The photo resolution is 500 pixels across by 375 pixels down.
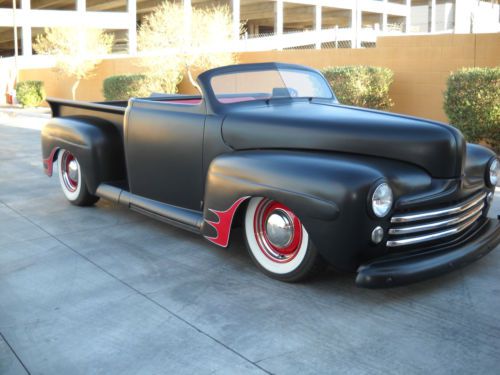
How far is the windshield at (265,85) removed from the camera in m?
4.57

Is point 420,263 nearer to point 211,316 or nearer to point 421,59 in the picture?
point 211,316

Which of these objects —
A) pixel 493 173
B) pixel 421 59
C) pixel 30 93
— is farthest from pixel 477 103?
pixel 30 93

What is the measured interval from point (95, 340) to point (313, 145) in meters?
1.78

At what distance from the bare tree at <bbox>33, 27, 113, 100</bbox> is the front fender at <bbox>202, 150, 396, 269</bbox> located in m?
22.7

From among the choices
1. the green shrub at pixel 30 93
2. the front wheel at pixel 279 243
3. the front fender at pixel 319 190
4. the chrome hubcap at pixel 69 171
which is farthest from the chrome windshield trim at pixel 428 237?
the green shrub at pixel 30 93

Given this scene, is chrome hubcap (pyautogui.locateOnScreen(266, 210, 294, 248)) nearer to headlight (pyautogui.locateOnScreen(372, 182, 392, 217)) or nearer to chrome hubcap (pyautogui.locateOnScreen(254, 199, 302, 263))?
chrome hubcap (pyautogui.locateOnScreen(254, 199, 302, 263))

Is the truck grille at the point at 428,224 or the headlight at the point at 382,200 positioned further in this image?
the truck grille at the point at 428,224

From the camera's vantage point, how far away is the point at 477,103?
9.38 m

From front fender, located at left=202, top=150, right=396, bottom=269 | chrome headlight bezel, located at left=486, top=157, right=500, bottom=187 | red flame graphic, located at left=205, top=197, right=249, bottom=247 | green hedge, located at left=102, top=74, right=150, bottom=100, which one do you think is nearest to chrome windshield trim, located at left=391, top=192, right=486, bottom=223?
front fender, located at left=202, top=150, right=396, bottom=269

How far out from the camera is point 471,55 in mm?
11945

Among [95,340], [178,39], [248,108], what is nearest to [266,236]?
[248,108]

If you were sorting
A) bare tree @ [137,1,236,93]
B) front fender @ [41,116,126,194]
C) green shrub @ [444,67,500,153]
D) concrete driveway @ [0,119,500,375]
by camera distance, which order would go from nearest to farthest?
concrete driveway @ [0,119,500,375], front fender @ [41,116,126,194], green shrub @ [444,67,500,153], bare tree @ [137,1,236,93]

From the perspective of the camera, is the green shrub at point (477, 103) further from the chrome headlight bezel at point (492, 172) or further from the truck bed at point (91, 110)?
the truck bed at point (91, 110)

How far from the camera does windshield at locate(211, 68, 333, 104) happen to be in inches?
180
